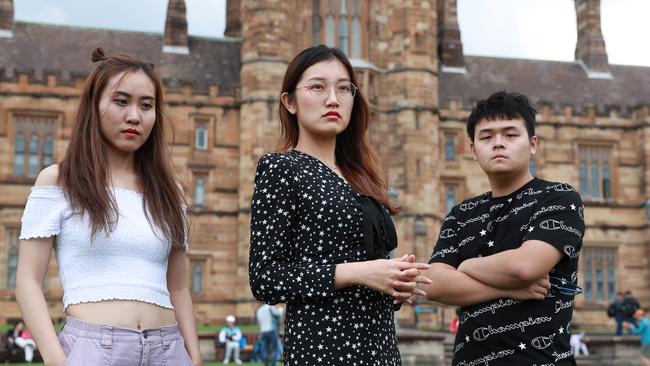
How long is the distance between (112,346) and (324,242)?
858 mm

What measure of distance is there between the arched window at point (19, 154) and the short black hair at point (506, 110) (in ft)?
85.9

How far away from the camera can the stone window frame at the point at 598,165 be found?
32312mm

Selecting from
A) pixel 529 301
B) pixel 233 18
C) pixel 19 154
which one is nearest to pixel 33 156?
pixel 19 154

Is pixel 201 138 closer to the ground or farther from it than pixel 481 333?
farther from it

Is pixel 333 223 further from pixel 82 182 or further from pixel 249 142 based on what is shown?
pixel 249 142

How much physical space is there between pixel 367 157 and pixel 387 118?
26.4 meters

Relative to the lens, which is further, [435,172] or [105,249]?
[435,172]

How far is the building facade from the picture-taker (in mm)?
28000

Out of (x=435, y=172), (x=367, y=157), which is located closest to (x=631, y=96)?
(x=435, y=172)

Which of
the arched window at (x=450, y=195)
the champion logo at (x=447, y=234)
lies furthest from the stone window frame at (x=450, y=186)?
the champion logo at (x=447, y=234)

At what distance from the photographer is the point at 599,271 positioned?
3188 centimetres

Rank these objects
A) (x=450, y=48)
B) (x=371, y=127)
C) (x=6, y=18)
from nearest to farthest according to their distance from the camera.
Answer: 1. (x=371, y=127)
2. (x=6, y=18)
3. (x=450, y=48)

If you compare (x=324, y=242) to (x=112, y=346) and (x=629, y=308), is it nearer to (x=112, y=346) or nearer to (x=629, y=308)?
(x=112, y=346)

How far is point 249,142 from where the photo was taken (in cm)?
2828
